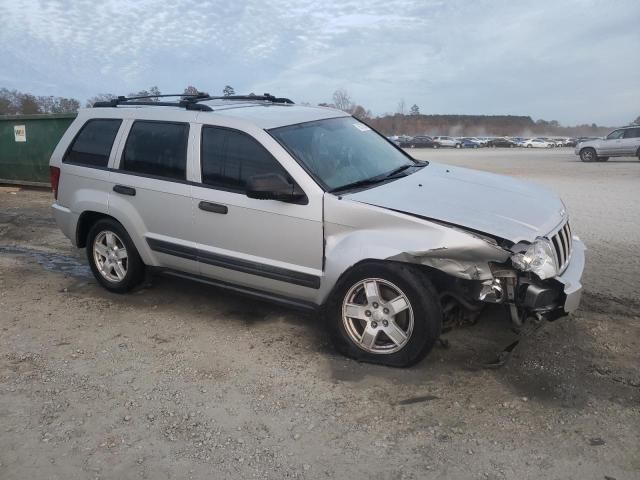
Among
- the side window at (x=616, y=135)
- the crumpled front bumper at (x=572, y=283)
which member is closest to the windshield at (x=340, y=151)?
the crumpled front bumper at (x=572, y=283)

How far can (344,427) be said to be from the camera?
324cm

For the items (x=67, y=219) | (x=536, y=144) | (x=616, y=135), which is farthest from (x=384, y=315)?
(x=536, y=144)

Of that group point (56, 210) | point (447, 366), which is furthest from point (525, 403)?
point (56, 210)

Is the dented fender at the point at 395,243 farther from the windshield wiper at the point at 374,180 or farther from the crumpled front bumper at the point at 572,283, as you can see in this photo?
the crumpled front bumper at the point at 572,283

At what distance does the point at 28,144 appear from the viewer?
526 inches

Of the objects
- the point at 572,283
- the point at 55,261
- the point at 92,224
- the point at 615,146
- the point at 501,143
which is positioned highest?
the point at 501,143

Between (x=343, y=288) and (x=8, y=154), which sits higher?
(x=8, y=154)

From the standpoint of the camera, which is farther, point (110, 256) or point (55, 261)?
point (55, 261)

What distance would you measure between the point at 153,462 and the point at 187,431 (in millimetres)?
310

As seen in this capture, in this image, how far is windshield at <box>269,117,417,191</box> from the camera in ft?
14.1

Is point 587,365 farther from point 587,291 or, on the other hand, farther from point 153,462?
point 153,462

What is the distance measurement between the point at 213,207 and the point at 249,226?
38cm

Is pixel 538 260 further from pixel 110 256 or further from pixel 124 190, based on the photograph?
pixel 110 256

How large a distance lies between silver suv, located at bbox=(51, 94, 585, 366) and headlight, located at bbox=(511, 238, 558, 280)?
0.01 metres
